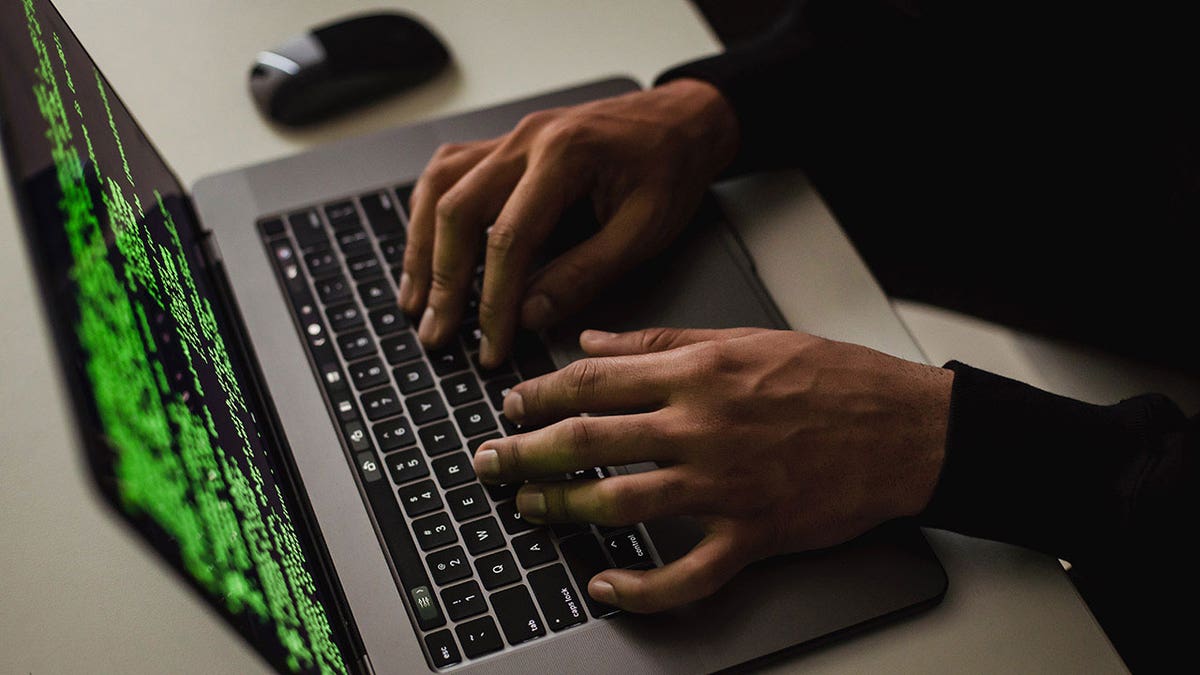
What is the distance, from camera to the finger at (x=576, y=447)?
63 cm

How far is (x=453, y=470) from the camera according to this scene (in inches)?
26.5

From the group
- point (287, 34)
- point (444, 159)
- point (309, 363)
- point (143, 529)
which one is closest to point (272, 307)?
point (309, 363)

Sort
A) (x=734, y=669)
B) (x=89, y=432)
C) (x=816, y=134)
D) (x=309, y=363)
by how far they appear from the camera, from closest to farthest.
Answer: (x=89, y=432) < (x=734, y=669) < (x=309, y=363) < (x=816, y=134)

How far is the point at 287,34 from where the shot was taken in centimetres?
92

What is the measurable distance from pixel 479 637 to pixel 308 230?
35 cm

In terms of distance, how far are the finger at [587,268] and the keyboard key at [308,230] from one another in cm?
17

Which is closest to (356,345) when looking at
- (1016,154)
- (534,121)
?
(534,121)

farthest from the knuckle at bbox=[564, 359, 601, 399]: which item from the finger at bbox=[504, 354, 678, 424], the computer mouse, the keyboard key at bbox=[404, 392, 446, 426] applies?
the computer mouse

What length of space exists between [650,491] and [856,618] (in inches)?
5.8

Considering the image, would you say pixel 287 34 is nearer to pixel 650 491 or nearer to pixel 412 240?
pixel 412 240

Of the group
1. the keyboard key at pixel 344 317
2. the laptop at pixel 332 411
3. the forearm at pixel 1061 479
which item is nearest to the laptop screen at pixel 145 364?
the laptop at pixel 332 411

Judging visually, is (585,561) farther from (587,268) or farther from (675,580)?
(587,268)

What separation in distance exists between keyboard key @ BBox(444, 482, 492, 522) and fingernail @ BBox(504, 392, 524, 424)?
0.16ft

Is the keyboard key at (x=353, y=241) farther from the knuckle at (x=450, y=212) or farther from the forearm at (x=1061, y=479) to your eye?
the forearm at (x=1061, y=479)
